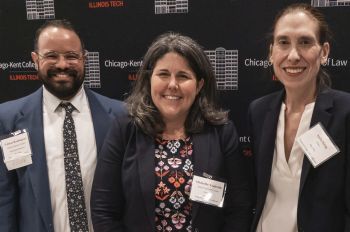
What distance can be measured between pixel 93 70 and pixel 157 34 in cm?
55

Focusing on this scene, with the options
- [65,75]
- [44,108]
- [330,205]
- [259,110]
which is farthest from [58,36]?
[330,205]

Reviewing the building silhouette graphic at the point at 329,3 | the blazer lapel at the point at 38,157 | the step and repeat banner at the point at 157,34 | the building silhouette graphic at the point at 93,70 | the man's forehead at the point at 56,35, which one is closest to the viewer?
the blazer lapel at the point at 38,157

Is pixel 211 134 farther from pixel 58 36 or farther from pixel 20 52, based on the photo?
pixel 20 52

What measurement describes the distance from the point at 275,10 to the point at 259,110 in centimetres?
74

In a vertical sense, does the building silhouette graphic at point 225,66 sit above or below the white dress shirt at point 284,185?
above

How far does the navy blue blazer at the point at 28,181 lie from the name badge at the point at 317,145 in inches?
42.2

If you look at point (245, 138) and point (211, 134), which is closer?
point (211, 134)

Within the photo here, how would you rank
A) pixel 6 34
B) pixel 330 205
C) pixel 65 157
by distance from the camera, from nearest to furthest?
pixel 330 205, pixel 65 157, pixel 6 34

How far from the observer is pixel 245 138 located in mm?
2625

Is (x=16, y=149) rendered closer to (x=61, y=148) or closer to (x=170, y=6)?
(x=61, y=148)

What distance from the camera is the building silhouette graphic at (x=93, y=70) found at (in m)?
2.78

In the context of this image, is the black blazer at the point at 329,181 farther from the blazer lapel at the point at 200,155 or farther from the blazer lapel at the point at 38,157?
the blazer lapel at the point at 38,157

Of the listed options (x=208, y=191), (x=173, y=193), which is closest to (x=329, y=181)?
(x=208, y=191)

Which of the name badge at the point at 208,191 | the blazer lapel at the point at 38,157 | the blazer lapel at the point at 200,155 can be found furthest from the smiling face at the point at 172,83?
the blazer lapel at the point at 38,157
